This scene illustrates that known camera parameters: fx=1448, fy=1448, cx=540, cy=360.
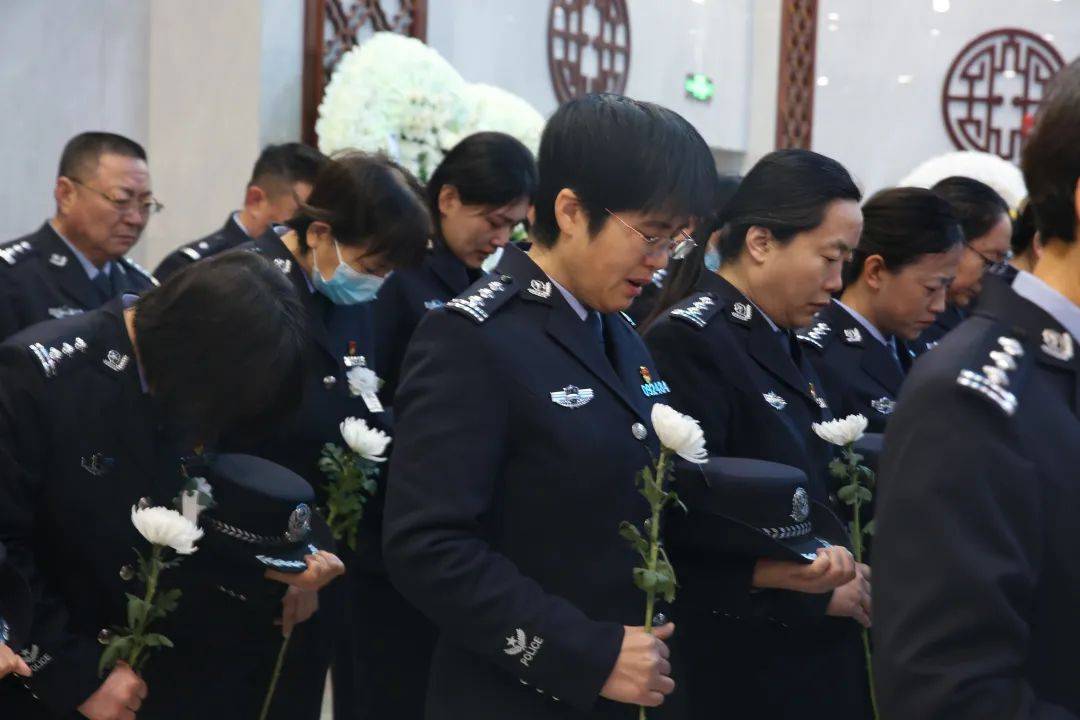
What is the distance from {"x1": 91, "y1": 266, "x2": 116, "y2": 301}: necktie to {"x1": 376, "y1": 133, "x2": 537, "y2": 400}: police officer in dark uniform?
3.99ft

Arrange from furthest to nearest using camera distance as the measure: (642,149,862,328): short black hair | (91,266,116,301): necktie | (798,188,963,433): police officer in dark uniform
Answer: (91,266,116,301): necktie, (798,188,963,433): police officer in dark uniform, (642,149,862,328): short black hair

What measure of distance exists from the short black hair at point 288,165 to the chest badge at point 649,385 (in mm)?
3051

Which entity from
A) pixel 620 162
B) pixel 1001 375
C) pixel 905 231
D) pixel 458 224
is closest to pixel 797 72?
pixel 458 224

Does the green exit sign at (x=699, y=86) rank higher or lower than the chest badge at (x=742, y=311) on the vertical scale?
lower

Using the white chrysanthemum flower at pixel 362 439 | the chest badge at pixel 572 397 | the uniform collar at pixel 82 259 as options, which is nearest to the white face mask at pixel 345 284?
the white chrysanthemum flower at pixel 362 439

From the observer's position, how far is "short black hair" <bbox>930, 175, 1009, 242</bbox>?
4145 millimetres

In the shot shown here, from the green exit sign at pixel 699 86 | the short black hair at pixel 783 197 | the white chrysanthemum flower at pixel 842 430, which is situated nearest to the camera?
the white chrysanthemum flower at pixel 842 430

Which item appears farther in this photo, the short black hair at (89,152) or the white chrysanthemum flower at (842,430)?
the short black hair at (89,152)

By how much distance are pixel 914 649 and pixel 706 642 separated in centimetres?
132

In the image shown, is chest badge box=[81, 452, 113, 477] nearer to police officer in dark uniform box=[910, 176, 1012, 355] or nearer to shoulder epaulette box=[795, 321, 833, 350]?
shoulder epaulette box=[795, 321, 833, 350]

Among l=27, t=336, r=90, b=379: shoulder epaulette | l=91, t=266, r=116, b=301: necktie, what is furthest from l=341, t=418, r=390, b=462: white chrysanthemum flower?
l=91, t=266, r=116, b=301: necktie

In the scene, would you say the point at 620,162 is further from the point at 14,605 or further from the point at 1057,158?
the point at 14,605

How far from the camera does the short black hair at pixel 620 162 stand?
208 cm

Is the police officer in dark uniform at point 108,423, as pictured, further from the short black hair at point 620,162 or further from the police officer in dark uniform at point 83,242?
the police officer in dark uniform at point 83,242
